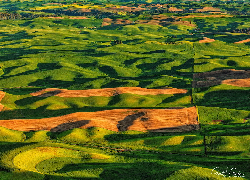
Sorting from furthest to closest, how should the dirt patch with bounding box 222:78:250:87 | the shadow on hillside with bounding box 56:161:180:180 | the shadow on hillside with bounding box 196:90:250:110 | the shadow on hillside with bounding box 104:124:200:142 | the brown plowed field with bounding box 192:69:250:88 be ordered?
the brown plowed field with bounding box 192:69:250:88, the dirt patch with bounding box 222:78:250:87, the shadow on hillside with bounding box 196:90:250:110, the shadow on hillside with bounding box 104:124:200:142, the shadow on hillside with bounding box 56:161:180:180

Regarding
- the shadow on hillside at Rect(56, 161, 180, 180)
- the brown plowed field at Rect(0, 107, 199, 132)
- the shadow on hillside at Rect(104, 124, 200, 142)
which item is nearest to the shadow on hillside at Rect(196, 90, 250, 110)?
the brown plowed field at Rect(0, 107, 199, 132)

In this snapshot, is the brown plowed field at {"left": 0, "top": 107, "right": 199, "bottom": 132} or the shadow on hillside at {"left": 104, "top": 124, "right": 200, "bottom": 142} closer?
the shadow on hillside at {"left": 104, "top": 124, "right": 200, "bottom": 142}

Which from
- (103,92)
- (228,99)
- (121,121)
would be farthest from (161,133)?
(103,92)

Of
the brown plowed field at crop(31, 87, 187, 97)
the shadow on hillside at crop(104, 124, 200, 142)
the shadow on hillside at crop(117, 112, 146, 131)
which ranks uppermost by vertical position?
the brown plowed field at crop(31, 87, 187, 97)

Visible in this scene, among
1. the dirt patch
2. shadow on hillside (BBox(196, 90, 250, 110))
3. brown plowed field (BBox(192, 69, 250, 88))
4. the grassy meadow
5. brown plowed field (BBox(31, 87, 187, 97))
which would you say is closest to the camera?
the grassy meadow

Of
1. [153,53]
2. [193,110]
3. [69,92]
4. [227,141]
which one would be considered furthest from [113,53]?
Result: [227,141]

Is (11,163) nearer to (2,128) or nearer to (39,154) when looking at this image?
(39,154)

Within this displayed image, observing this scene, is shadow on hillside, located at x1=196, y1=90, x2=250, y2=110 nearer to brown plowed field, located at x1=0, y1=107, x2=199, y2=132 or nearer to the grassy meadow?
the grassy meadow
